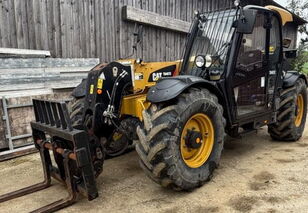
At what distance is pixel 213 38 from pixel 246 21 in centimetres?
66

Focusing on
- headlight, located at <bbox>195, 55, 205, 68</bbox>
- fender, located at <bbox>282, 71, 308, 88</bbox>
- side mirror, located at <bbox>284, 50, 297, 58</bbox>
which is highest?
side mirror, located at <bbox>284, 50, 297, 58</bbox>

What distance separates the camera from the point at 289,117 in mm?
4934

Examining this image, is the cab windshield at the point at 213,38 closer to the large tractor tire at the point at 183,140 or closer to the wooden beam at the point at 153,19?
the large tractor tire at the point at 183,140

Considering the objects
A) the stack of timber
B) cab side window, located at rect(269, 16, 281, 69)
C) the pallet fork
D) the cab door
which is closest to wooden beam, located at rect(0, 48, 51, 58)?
the stack of timber

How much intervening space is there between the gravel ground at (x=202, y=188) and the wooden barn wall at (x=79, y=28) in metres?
2.35

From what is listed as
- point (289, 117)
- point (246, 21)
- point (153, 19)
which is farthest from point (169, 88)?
point (153, 19)

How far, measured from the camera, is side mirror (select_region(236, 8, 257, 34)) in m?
3.61

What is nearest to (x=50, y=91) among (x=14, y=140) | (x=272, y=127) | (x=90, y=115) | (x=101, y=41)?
(x=14, y=140)

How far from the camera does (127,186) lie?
3492mm

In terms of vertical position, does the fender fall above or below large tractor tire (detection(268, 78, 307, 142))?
above

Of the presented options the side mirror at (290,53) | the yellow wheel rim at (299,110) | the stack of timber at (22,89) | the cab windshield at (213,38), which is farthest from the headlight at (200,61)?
the stack of timber at (22,89)

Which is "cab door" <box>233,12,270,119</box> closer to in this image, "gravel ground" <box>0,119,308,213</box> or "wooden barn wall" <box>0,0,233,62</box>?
"gravel ground" <box>0,119,308,213</box>

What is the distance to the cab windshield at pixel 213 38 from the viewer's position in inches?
157

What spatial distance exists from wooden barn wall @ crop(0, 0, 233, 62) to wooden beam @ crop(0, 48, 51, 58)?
Answer: 115 mm
